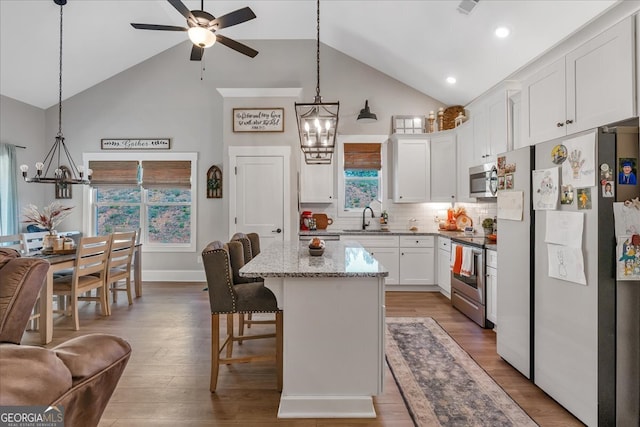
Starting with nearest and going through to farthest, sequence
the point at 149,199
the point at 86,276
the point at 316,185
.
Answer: the point at 86,276, the point at 316,185, the point at 149,199

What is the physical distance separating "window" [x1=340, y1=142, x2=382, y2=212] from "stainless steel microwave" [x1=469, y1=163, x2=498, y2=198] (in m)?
1.58

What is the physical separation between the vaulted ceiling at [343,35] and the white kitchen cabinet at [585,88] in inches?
22.6

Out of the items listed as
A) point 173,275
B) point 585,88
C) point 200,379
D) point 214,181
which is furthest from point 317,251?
point 173,275

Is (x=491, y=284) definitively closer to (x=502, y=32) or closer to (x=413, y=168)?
(x=413, y=168)

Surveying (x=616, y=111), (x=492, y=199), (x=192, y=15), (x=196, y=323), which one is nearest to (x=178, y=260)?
(x=196, y=323)

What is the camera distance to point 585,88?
238 cm

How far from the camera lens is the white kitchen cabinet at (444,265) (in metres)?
4.38

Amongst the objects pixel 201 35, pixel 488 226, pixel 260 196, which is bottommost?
pixel 488 226

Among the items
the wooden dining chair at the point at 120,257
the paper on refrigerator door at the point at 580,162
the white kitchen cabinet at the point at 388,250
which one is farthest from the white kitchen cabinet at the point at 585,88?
the wooden dining chair at the point at 120,257

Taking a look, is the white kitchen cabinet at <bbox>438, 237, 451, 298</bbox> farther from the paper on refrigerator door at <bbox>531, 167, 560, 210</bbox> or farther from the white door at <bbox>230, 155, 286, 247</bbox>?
the white door at <bbox>230, 155, 286, 247</bbox>

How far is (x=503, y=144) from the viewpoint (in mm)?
3582

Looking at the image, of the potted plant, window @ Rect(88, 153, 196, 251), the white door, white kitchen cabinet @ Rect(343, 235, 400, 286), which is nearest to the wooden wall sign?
window @ Rect(88, 153, 196, 251)

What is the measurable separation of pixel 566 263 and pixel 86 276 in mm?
4648

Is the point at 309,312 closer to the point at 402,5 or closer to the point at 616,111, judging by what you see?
the point at 616,111
